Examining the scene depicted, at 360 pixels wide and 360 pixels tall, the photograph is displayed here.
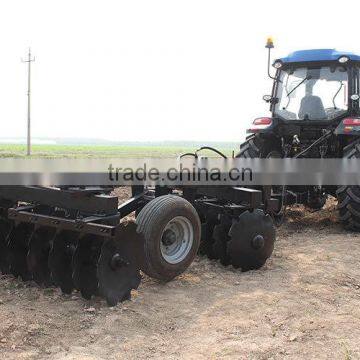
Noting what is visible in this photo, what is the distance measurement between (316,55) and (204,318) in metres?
4.70

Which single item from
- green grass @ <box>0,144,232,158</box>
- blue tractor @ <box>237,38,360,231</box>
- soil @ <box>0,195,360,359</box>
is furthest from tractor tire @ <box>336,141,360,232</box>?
green grass @ <box>0,144,232,158</box>

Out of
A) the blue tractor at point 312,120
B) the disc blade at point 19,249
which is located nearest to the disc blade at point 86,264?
the disc blade at point 19,249

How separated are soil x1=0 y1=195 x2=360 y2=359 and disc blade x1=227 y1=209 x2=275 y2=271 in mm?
117

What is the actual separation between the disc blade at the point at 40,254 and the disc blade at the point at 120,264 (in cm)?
67

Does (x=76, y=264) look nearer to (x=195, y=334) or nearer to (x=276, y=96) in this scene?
(x=195, y=334)

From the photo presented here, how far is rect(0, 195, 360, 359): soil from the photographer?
3086mm

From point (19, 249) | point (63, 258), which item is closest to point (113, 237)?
point (63, 258)

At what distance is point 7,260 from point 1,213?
1.54 feet

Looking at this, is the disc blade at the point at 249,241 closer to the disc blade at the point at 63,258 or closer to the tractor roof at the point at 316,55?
the disc blade at the point at 63,258

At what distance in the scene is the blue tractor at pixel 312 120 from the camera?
6578 millimetres

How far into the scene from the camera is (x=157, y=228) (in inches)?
159

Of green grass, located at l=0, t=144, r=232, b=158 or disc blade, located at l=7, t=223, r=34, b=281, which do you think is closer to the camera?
disc blade, located at l=7, t=223, r=34, b=281

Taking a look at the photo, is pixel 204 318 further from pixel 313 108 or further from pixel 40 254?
pixel 313 108

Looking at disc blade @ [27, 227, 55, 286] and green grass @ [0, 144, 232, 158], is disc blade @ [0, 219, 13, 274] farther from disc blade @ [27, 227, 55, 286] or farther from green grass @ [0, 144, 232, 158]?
green grass @ [0, 144, 232, 158]
